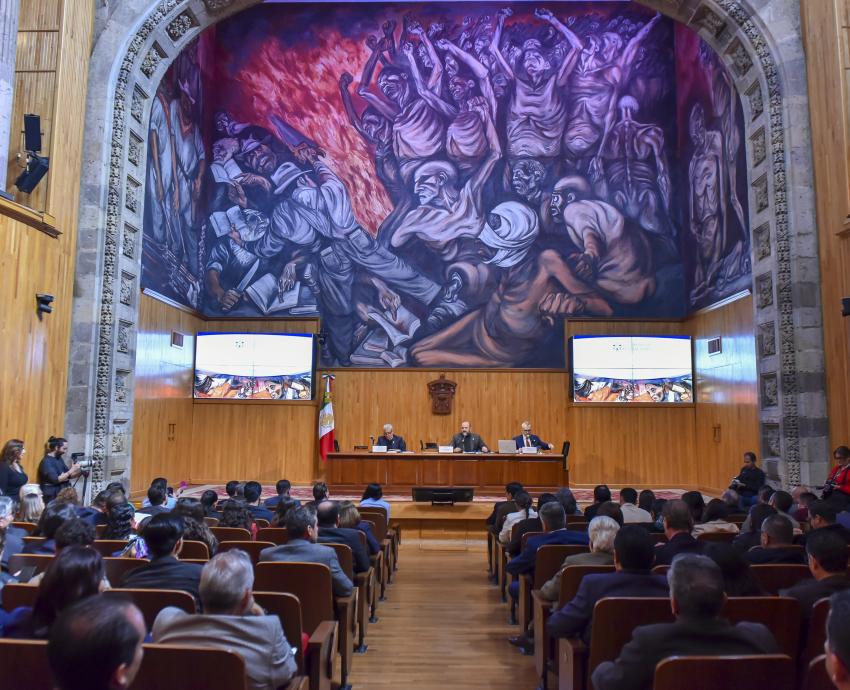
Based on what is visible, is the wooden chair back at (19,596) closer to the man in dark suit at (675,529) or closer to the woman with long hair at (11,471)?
the man in dark suit at (675,529)

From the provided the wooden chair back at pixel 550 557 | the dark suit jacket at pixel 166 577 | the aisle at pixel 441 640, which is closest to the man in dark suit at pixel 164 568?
the dark suit jacket at pixel 166 577

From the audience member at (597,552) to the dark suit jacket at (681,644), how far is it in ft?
5.00

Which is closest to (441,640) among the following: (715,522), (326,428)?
(715,522)

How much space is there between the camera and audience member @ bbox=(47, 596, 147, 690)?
148 cm

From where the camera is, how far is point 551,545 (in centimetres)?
449

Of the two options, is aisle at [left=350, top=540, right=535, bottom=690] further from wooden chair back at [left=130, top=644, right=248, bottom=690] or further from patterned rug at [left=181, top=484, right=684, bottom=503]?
patterned rug at [left=181, top=484, right=684, bottom=503]

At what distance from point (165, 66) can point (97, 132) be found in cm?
183

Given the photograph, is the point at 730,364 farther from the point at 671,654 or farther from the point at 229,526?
the point at 671,654

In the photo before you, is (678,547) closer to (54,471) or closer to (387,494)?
(54,471)

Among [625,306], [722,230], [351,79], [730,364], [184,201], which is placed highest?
[351,79]

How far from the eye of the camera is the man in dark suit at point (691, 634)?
2320 millimetres

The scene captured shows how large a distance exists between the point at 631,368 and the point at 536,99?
6566mm

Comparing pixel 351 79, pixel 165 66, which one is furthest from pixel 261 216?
pixel 165 66

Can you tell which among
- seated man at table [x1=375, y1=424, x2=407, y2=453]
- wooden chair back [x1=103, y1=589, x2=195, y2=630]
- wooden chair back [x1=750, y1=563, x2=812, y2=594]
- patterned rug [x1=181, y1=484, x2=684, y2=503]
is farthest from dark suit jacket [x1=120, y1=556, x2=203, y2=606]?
seated man at table [x1=375, y1=424, x2=407, y2=453]
